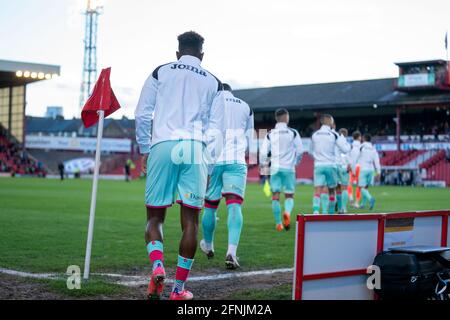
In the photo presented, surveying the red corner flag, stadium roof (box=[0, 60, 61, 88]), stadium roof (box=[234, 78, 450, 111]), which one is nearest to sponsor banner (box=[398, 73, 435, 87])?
stadium roof (box=[234, 78, 450, 111])

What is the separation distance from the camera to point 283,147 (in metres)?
12.5

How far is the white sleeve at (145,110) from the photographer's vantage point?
598cm

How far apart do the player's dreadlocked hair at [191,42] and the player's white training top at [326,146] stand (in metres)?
8.85

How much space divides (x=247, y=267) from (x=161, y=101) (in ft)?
9.00

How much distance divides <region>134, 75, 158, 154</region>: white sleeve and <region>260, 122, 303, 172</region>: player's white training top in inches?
257

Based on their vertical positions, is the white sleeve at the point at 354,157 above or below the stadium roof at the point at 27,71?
below

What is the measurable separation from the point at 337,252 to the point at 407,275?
0.60 m

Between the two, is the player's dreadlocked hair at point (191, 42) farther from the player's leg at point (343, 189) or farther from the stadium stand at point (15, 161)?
the stadium stand at point (15, 161)

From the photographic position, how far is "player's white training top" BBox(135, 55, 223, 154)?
19.5ft

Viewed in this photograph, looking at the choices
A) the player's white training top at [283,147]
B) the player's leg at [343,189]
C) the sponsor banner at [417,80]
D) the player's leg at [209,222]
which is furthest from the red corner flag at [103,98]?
the sponsor banner at [417,80]

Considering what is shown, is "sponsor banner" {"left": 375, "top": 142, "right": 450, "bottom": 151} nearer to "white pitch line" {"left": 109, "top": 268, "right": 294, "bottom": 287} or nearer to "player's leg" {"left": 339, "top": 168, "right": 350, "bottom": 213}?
"player's leg" {"left": 339, "top": 168, "right": 350, "bottom": 213}

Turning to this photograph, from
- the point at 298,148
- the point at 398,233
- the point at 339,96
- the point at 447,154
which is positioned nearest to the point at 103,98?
the point at 398,233
